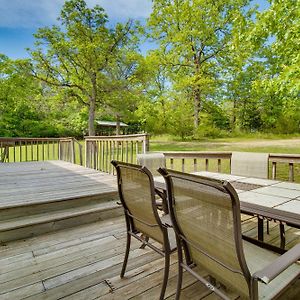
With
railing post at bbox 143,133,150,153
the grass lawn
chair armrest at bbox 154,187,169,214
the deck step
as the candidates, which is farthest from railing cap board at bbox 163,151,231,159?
the grass lawn

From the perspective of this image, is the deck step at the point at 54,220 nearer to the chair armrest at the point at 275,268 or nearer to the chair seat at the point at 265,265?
the chair seat at the point at 265,265

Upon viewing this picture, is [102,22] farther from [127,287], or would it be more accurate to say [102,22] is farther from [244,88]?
[127,287]

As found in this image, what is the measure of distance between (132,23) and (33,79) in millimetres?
6221

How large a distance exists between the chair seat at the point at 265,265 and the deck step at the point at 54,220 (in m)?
2.25

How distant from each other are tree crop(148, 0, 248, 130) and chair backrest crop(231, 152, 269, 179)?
10.2 m

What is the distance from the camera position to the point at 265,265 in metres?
1.30

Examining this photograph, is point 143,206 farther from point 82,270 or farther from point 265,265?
point 82,270

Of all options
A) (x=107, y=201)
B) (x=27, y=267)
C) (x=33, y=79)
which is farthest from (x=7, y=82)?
(x=27, y=267)

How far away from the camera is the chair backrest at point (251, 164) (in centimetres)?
291

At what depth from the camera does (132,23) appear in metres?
12.8

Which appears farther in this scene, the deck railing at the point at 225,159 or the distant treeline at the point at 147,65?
the distant treeline at the point at 147,65

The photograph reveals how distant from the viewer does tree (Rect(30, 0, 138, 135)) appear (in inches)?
471

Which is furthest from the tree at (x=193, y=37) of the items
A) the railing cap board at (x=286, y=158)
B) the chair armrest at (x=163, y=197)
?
the chair armrest at (x=163, y=197)

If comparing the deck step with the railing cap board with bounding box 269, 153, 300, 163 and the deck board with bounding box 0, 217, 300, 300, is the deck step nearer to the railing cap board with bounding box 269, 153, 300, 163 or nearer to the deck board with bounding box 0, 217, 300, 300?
the deck board with bounding box 0, 217, 300, 300
